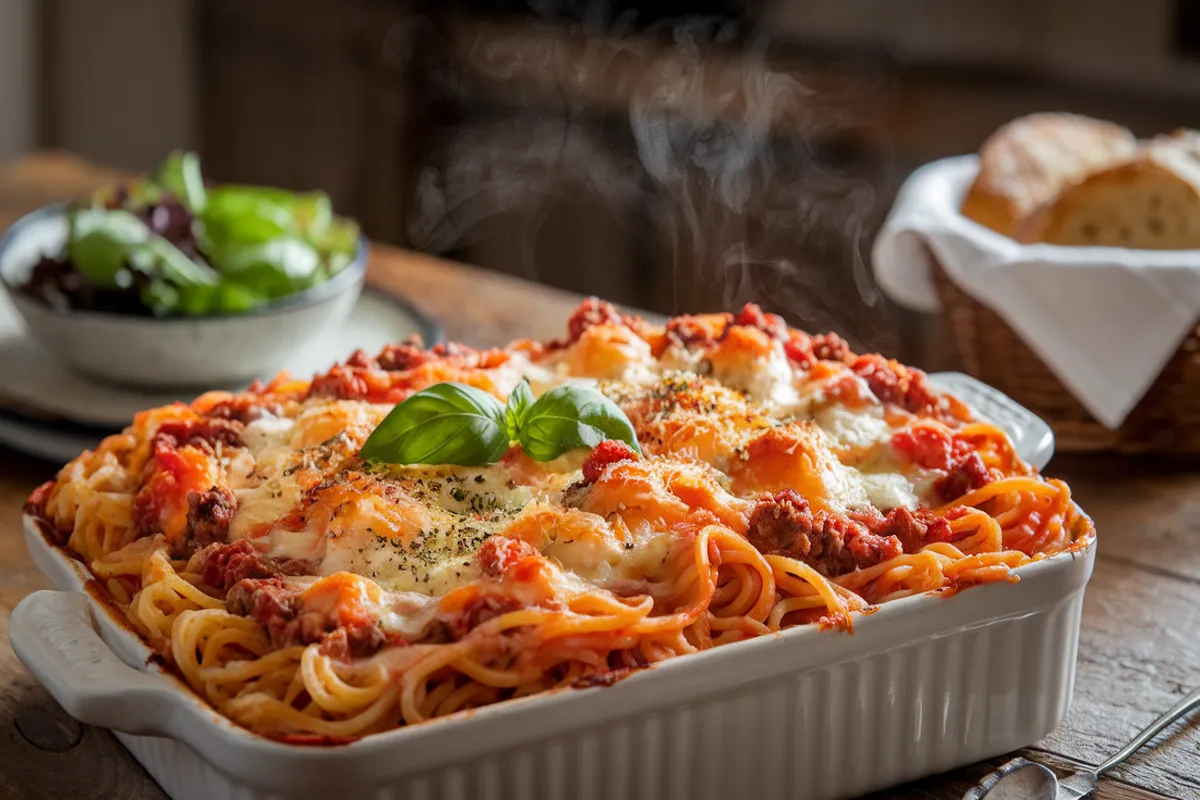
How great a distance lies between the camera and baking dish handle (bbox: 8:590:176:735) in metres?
1.55

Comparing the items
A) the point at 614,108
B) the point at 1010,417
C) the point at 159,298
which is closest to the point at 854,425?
the point at 1010,417

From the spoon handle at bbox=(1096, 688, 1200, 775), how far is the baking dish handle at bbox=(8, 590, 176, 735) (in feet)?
3.86

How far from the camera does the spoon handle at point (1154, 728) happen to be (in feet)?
6.25

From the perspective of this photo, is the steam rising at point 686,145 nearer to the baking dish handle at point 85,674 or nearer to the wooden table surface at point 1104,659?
the wooden table surface at point 1104,659

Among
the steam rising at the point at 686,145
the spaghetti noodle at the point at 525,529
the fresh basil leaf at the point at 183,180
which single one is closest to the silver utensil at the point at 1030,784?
the spaghetti noodle at the point at 525,529

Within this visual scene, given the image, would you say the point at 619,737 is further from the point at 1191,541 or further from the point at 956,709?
the point at 1191,541

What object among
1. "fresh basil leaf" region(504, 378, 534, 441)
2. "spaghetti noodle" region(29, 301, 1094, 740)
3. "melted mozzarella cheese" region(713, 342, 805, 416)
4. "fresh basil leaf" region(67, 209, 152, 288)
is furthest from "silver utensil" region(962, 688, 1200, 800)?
"fresh basil leaf" region(67, 209, 152, 288)

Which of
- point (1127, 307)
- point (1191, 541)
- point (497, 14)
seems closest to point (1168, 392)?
point (1127, 307)

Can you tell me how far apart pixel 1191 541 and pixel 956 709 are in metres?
1.00

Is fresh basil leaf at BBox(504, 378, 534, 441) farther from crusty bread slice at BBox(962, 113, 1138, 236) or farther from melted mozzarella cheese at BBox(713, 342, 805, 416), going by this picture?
crusty bread slice at BBox(962, 113, 1138, 236)

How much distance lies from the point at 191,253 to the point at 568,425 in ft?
5.38

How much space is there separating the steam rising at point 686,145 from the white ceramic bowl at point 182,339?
2.91 metres

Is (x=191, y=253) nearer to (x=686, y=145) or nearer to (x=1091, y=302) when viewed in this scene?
(x=1091, y=302)

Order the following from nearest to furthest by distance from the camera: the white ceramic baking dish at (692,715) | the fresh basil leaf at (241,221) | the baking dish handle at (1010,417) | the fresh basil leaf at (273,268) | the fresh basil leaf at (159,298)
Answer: the white ceramic baking dish at (692,715)
the baking dish handle at (1010,417)
the fresh basil leaf at (159,298)
the fresh basil leaf at (273,268)
the fresh basil leaf at (241,221)
